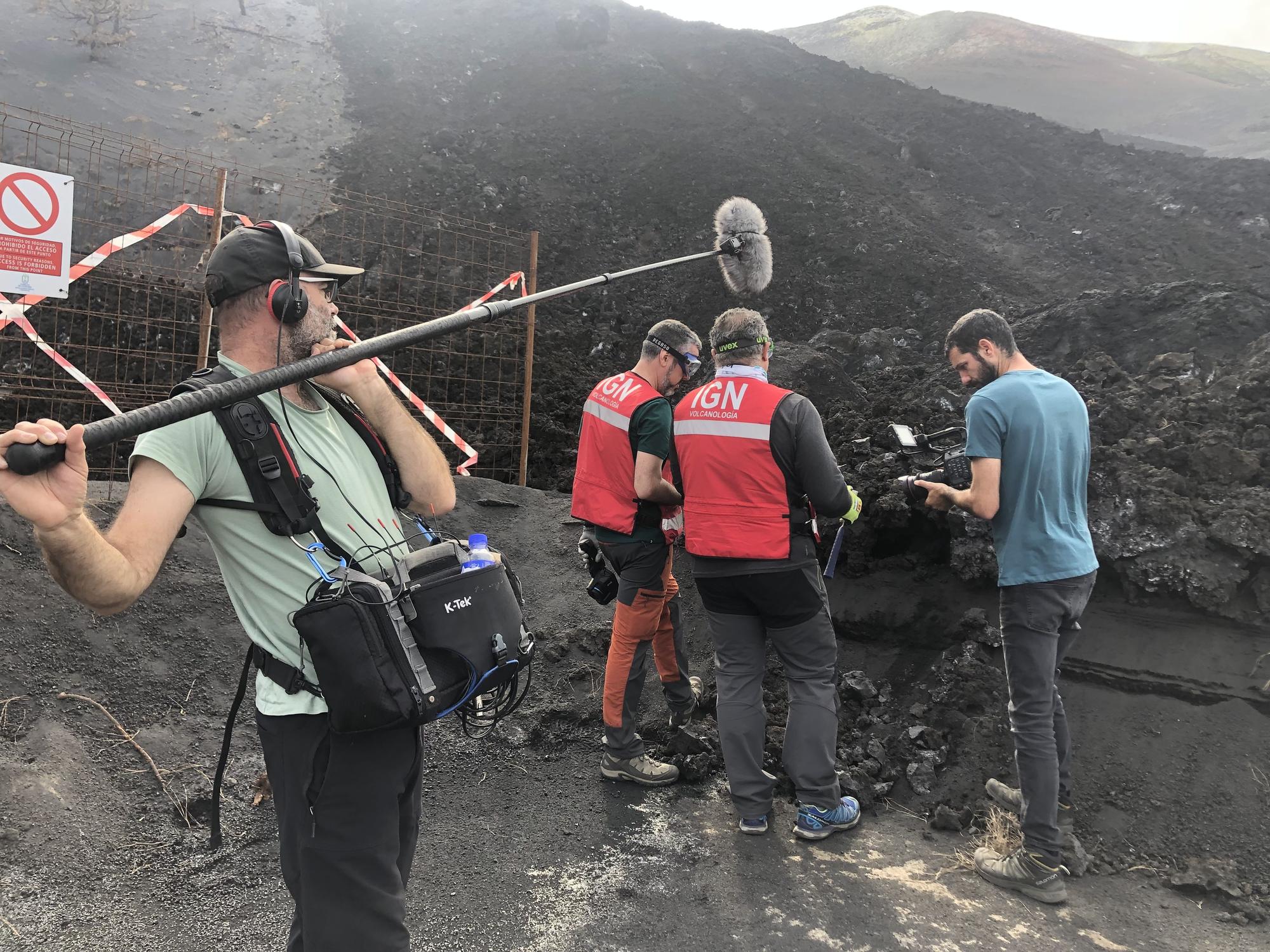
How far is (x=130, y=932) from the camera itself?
304 centimetres

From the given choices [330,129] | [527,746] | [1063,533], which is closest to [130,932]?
[527,746]

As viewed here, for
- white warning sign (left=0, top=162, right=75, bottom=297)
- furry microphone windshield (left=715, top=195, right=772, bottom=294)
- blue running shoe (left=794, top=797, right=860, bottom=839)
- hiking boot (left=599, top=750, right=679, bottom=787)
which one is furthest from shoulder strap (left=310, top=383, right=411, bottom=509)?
white warning sign (left=0, top=162, right=75, bottom=297)

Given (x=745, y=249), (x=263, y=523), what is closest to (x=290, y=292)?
(x=263, y=523)

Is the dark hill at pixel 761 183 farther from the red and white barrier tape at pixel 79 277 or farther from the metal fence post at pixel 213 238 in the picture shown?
the metal fence post at pixel 213 238

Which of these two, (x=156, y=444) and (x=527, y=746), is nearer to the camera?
(x=156, y=444)

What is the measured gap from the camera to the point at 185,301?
32.5 feet

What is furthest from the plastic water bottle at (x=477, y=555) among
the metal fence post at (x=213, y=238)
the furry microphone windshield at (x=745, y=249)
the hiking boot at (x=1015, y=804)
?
the metal fence post at (x=213, y=238)

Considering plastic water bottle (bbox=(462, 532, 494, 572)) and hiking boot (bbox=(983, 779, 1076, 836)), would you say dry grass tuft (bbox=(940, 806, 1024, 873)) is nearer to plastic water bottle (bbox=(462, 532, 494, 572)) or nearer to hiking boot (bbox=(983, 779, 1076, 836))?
hiking boot (bbox=(983, 779, 1076, 836))

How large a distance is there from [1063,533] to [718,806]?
6.98ft

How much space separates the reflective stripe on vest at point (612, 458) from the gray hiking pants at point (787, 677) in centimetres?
67

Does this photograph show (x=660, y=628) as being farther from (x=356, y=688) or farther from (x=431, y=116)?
(x=431, y=116)

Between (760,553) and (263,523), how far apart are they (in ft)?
7.36

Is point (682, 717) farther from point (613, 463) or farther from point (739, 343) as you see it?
point (739, 343)

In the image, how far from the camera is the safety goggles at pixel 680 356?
429 cm
